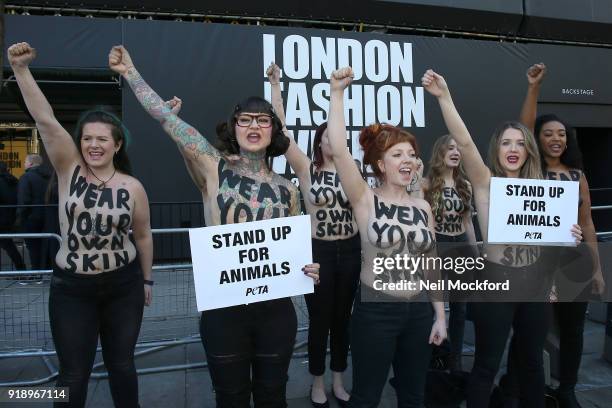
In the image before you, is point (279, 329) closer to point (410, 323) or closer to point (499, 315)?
point (410, 323)

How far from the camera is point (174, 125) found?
252 centimetres

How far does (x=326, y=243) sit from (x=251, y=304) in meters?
1.03

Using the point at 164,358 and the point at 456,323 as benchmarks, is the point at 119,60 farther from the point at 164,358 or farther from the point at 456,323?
the point at 456,323

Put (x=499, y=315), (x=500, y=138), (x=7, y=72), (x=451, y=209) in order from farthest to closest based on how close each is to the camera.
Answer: (x=7, y=72)
(x=451, y=209)
(x=500, y=138)
(x=499, y=315)

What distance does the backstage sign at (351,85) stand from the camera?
9117 mm

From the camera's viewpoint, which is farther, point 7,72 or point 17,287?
point 7,72

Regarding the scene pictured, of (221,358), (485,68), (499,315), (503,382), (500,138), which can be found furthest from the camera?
(485,68)

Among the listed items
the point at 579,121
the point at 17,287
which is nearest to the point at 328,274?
the point at 17,287

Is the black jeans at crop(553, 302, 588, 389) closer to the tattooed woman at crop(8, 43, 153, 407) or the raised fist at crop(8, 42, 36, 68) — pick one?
the tattooed woman at crop(8, 43, 153, 407)

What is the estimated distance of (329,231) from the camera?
335 cm

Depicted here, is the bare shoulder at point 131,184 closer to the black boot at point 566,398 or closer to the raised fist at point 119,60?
the raised fist at point 119,60

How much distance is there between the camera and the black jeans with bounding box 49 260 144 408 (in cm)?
258

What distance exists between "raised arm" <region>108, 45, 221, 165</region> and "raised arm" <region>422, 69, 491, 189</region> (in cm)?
130

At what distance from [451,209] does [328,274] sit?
1.42m
